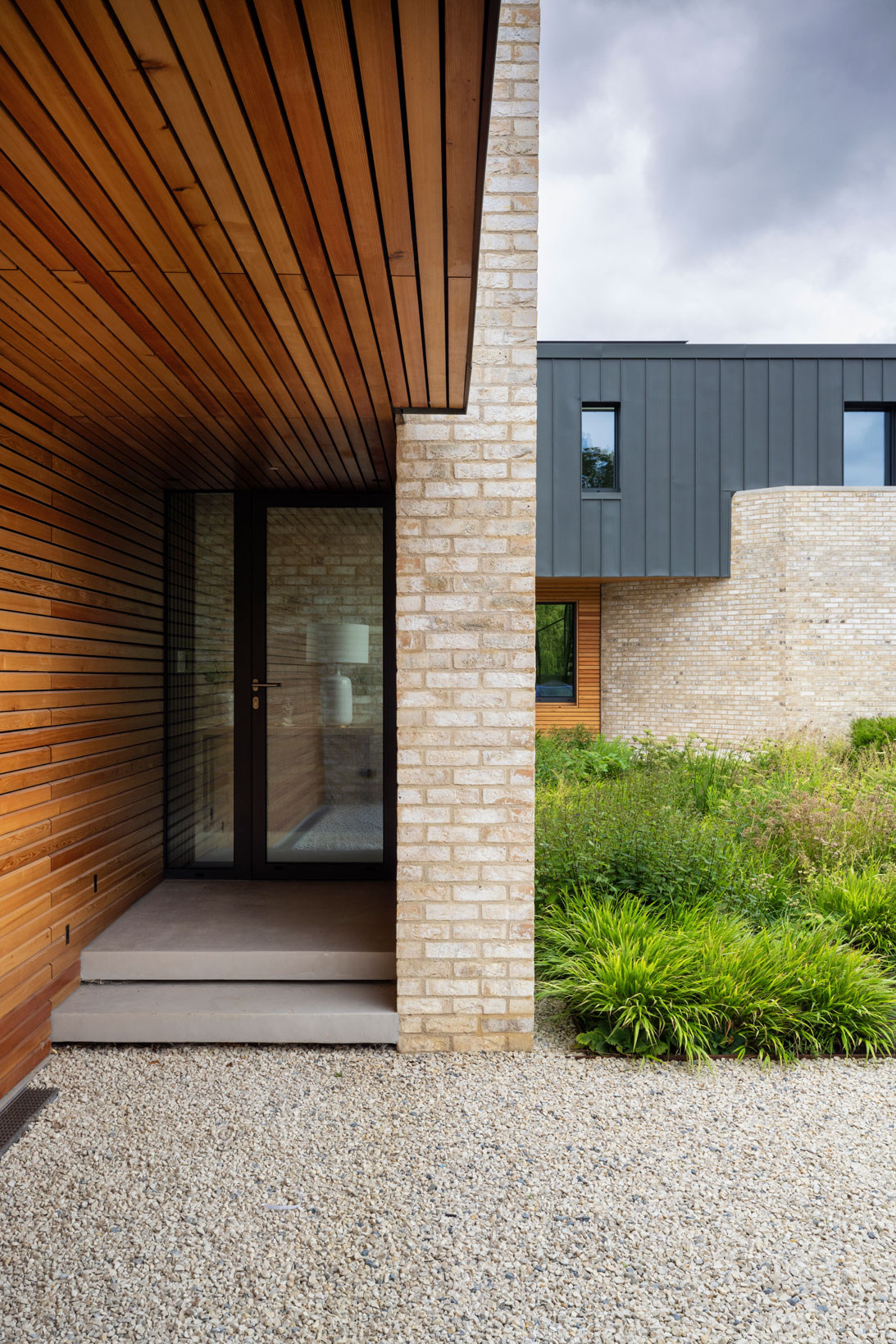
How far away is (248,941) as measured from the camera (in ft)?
11.0

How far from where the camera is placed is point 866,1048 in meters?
3.04

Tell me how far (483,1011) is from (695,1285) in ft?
4.07

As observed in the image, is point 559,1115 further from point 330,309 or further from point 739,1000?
point 330,309

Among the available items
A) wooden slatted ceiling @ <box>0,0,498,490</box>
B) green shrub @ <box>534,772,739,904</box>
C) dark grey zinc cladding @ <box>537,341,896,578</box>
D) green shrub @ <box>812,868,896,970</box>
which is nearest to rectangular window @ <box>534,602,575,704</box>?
dark grey zinc cladding @ <box>537,341,896,578</box>

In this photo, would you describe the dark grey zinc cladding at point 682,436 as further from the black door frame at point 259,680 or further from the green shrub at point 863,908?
the green shrub at point 863,908

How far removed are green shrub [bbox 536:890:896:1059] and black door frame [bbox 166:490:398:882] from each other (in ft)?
5.01

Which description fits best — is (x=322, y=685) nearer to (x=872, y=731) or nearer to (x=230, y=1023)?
(x=230, y=1023)

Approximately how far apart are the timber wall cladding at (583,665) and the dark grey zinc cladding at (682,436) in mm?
1301

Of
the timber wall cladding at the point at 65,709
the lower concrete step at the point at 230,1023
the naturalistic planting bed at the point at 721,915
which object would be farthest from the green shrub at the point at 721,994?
the timber wall cladding at the point at 65,709

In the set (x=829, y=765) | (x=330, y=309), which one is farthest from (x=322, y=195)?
(x=829, y=765)

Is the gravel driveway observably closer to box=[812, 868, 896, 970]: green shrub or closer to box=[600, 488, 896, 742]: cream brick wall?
box=[812, 868, 896, 970]: green shrub

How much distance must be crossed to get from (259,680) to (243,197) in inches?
122

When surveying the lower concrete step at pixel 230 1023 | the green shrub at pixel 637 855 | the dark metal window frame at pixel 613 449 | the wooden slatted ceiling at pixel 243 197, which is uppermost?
the dark metal window frame at pixel 613 449

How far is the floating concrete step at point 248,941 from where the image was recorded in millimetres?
3217
